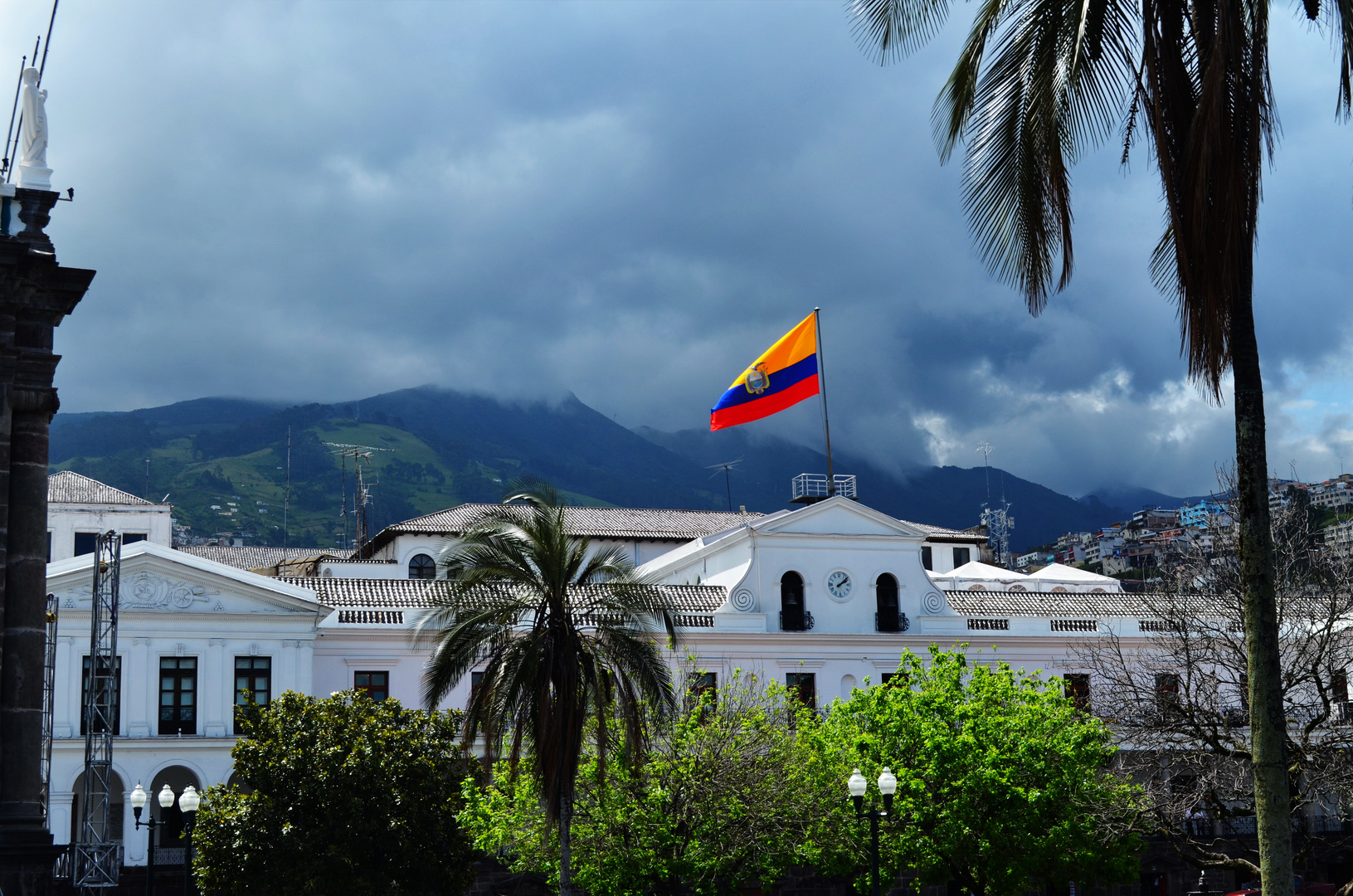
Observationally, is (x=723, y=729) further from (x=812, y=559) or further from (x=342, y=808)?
(x=812, y=559)

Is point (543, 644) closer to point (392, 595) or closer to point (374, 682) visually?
point (374, 682)

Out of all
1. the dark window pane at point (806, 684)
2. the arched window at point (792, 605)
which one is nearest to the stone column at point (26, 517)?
the dark window pane at point (806, 684)

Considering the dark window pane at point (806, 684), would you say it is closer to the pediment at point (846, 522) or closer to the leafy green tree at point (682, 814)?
the pediment at point (846, 522)

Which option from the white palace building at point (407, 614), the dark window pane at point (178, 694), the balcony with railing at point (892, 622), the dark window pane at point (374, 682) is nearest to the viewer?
the white palace building at point (407, 614)

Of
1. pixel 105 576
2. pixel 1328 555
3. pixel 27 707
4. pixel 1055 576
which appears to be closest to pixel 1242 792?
pixel 1328 555

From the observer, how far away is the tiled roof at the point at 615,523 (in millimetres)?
60219

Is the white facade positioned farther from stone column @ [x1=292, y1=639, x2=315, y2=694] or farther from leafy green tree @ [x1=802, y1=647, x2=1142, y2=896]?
leafy green tree @ [x1=802, y1=647, x2=1142, y2=896]

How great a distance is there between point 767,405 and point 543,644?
965 inches

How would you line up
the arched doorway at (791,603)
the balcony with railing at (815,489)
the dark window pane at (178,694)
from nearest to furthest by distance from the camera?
1. the dark window pane at (178,694)
2. the arched doorway at (791,603)
3. the balcony with railing at (815,489)

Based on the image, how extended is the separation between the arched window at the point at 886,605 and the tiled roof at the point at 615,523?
7.03 metres

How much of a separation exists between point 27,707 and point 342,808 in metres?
13.3

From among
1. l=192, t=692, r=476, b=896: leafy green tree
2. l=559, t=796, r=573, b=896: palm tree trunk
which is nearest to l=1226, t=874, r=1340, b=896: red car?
l=559, t=796, r=573, b=896: palm tree trunk

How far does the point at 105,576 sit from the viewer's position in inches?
1681

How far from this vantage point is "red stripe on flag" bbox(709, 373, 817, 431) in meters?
51.7
